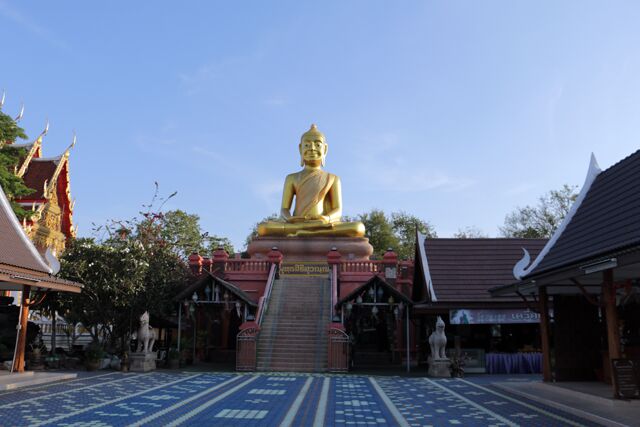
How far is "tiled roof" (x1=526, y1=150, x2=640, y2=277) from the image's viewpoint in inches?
352

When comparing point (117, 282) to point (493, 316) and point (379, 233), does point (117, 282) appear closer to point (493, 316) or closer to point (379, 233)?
point (493, 316)

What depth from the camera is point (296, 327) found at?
701 inches

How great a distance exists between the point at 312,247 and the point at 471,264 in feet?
27.3

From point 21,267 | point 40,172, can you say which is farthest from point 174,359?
point 40,172

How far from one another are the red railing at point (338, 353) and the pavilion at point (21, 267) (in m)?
6.74

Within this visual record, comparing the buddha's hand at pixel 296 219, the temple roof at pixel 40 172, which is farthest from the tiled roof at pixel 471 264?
the temple roof at pixel 40 172

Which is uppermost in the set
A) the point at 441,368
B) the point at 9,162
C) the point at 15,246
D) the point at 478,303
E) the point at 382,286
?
the point at 9,162

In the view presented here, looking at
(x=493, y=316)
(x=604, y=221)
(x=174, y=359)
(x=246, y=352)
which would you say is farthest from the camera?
(x=174, y=359)

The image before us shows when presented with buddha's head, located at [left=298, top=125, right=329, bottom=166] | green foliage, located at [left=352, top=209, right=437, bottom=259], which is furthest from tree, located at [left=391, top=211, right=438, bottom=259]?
buddha's head, located at [left=298, top=125, right=329, bottom=166]

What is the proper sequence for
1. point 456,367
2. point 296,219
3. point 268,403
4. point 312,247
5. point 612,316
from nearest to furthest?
point 612,316, point 268,403, point 456,367, point 312,247, point 296,219

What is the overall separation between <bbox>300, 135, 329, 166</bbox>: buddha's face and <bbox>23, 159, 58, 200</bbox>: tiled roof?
52.0 ft

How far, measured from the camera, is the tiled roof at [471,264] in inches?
674

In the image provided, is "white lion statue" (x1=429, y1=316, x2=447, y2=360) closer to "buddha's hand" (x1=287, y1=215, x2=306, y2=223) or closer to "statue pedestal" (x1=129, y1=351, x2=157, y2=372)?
"statue pedestal" (x1=129, y1=351, x2=157, y2=372)

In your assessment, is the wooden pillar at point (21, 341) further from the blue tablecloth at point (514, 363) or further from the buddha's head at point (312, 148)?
the buddha's head at point (312, 148)
